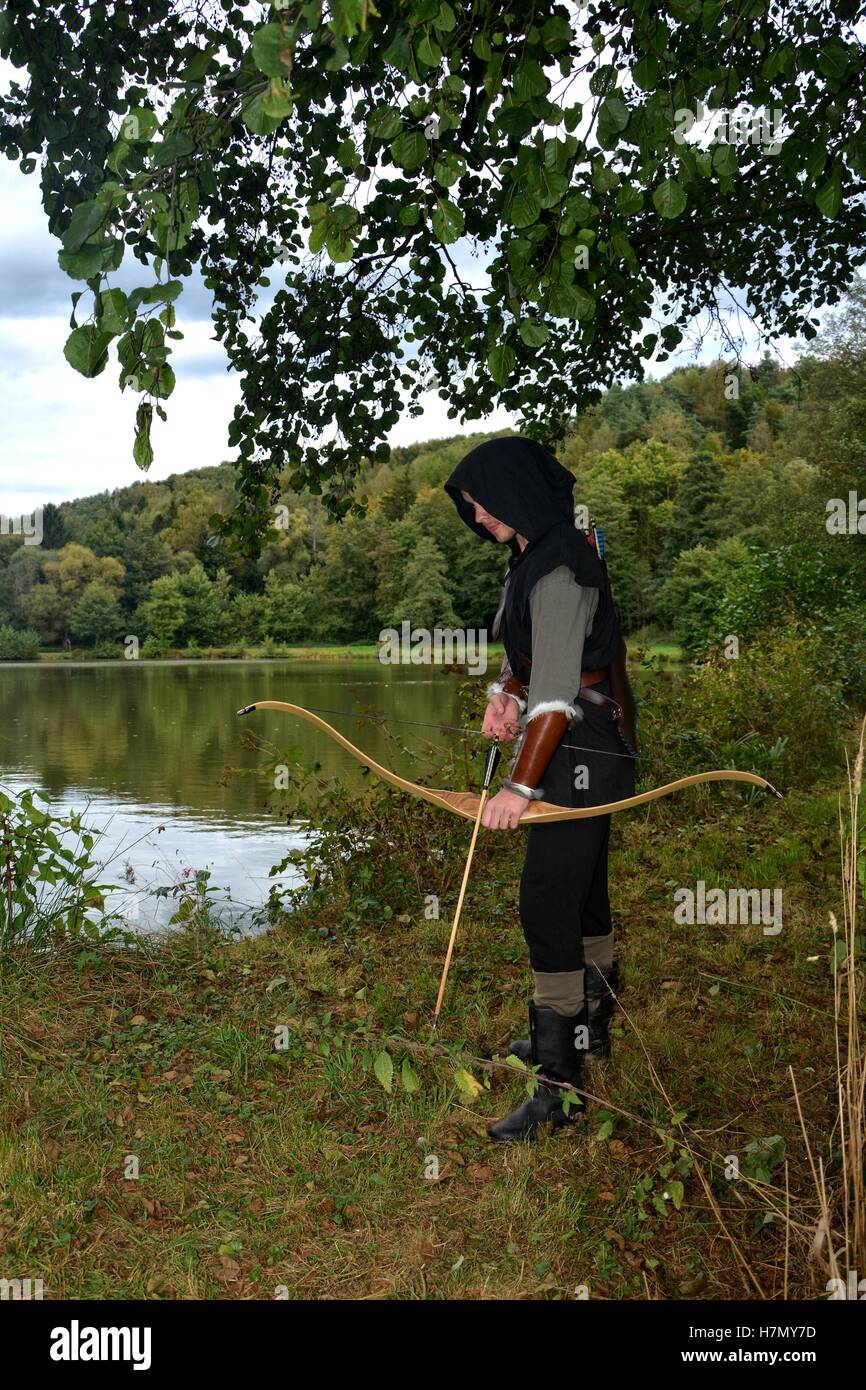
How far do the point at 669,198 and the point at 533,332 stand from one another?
1.68 ft

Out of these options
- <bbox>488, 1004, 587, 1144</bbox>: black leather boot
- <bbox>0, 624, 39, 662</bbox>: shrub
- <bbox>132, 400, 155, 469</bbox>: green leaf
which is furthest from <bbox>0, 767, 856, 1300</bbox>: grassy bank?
<bbox>0, 624, 39, 662</bbox>: shrub

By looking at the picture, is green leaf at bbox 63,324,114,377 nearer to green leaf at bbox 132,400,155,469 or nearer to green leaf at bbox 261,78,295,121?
green leaf at bbox 132,400,155,469

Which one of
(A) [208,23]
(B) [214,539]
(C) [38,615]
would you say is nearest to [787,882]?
(B) [214,539]

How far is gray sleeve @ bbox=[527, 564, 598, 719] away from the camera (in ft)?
9.92

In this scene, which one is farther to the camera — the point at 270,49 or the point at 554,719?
the point at 554,719

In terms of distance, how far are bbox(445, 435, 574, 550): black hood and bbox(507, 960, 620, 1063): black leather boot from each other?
1.61 m

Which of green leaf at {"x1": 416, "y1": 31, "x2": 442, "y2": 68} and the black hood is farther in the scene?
the black hood

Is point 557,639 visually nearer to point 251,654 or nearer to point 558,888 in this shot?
point 558,888

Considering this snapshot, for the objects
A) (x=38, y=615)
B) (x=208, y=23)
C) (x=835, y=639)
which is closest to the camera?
(x=208, y=23)

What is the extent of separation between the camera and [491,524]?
331 centimetres

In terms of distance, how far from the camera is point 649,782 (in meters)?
7.75

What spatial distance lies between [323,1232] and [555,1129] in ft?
2.70

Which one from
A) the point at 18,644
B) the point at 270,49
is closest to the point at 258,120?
the point at 270,49

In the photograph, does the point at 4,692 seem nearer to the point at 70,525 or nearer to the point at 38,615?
the point at 38,615
